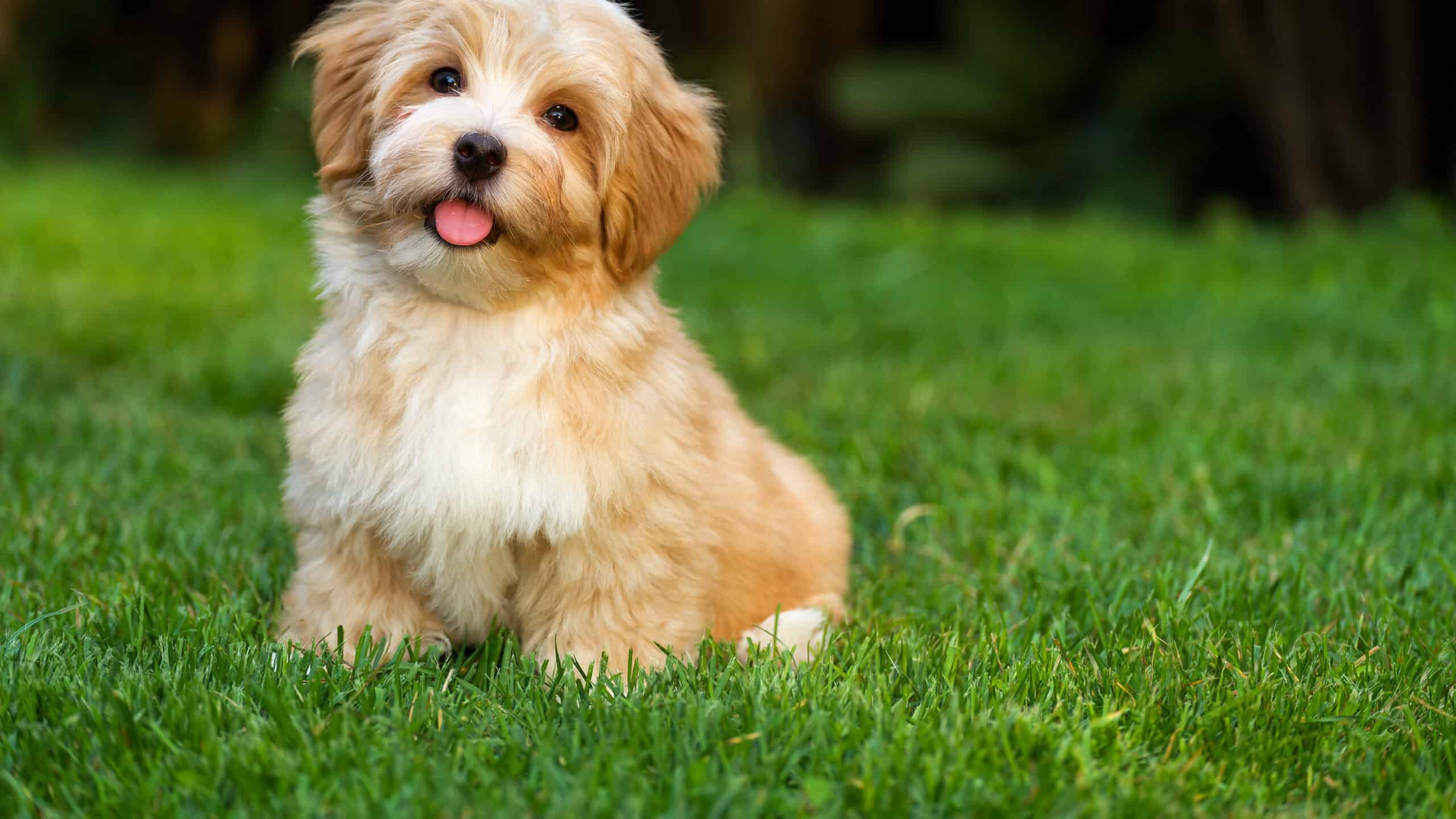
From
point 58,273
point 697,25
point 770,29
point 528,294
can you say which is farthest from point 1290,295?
point 697,25

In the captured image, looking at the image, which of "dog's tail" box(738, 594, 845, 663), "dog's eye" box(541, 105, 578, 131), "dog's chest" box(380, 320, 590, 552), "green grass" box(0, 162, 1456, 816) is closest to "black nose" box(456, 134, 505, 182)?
"dog's eye" box(541, 105, 578, 131)

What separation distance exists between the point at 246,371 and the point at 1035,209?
28.5 ft

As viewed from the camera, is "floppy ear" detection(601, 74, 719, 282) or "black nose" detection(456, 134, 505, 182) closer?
"black nose" detection(456, 134, 505, 182)

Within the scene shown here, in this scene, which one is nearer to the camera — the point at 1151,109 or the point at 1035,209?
the point at 1151,109

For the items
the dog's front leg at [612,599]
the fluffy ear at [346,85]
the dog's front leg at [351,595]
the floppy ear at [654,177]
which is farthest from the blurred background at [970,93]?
the dog's front leg at [351,595]

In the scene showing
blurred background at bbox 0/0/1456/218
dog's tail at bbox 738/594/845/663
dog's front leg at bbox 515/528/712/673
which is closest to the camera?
dog's front leg at bbox 515/528/712/673

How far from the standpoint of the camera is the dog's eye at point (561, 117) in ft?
8.30

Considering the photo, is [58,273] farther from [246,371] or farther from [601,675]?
[601,675]

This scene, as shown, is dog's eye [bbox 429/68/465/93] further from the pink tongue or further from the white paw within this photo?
the white paw

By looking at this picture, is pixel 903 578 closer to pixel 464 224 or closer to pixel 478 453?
pixel 478 453

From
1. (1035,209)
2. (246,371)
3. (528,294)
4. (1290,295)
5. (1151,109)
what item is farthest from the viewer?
(1035,209)

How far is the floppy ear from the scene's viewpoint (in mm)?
2570

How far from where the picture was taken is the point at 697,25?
1397 cm

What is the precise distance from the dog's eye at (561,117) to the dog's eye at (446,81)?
168mm
